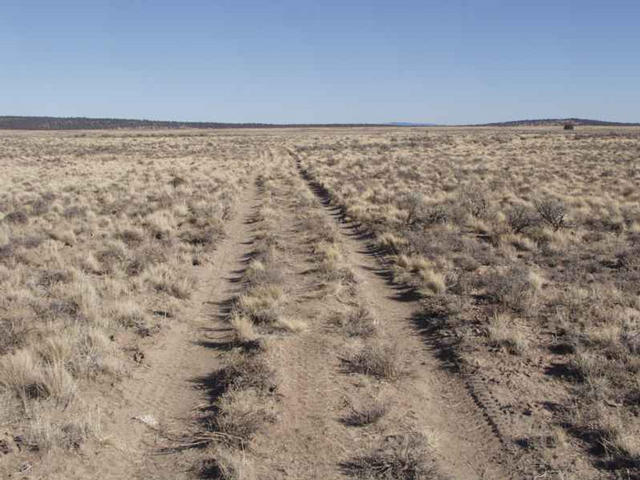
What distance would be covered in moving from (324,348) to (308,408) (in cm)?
161

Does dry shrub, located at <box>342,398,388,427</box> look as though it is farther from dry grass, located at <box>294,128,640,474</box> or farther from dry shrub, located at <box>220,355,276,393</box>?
dry grass, located at <box>294,128,640,474</box>

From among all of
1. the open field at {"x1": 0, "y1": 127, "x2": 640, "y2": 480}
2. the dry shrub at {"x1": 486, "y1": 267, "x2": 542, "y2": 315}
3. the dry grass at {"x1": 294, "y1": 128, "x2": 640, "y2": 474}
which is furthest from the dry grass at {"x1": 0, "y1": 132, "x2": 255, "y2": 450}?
the dry shrub at {"x1": 486, "y1": 267, "x2": 542, "y2": 315}

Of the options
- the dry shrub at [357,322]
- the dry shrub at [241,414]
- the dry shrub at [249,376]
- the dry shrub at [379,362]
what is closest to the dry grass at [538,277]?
the dry shrub at [379,362]

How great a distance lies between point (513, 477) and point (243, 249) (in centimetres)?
979

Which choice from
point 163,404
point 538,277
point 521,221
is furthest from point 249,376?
point 521,221

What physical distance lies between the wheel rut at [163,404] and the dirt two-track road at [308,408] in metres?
0.01

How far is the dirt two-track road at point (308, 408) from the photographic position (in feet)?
14.8

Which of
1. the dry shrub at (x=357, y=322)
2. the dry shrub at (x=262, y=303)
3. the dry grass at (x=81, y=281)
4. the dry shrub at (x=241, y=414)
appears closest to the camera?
the dry shrub at (x=241, y=414)

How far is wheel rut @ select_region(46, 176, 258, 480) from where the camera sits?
451cm

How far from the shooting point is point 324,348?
7137 millimetres

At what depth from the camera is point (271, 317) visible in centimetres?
802

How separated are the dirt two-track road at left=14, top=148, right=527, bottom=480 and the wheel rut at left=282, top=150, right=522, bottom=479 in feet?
0.05

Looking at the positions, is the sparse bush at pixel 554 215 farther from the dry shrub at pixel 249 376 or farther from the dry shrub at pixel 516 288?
the dry shrub at pixel 249 376

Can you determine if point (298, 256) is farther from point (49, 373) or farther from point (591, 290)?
point (49, 373)
